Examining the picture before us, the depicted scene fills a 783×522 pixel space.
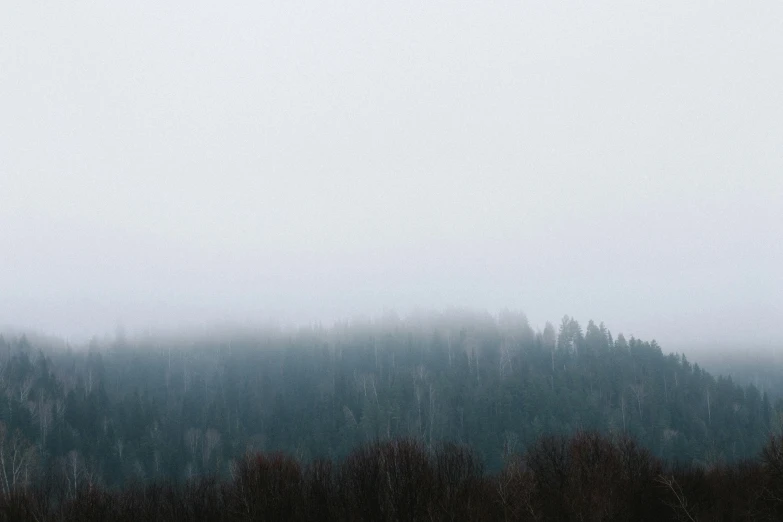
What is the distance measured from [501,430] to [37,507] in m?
A: 96.6

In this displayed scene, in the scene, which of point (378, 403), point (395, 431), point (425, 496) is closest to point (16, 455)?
point (395, 431)

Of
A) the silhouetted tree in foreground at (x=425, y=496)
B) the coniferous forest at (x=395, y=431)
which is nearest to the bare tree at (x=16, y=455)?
the coniferous forest at (x=395, y=431)

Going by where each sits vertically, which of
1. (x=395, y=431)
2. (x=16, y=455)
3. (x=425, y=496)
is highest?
(x=425, y=496)

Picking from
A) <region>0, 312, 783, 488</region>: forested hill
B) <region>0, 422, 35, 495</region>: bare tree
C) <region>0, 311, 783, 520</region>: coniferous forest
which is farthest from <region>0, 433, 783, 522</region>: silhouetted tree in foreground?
<region>0, 312, 783, 488</region>: forested hill

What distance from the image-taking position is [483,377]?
138m

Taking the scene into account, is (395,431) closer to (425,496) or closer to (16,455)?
(16,455)

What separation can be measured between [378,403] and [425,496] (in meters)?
92.6

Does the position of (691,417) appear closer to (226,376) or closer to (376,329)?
(376,329)

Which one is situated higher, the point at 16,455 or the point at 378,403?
the point at 16,455

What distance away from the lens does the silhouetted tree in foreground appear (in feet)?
92.9

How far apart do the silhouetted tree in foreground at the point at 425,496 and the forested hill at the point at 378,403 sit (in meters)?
42.8

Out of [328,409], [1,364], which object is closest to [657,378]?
[328,409]

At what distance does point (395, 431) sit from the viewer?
346ft

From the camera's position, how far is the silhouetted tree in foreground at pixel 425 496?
28.3m
